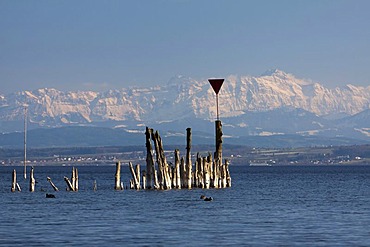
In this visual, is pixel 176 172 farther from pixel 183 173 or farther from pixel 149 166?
pixel 149 166

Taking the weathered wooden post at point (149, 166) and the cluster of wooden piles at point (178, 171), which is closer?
the cluster of wooden piles at point (178, 171)

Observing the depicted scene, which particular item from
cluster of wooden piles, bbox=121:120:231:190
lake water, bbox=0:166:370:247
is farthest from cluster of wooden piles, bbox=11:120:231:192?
lake water, bbox=0:166:370:247

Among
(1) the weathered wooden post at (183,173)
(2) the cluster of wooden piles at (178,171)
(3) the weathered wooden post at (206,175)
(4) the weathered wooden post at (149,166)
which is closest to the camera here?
(2) the cluster of wooden piles at (178,171)

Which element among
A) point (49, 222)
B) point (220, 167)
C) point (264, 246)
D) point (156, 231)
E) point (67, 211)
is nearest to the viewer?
point (264, 246)

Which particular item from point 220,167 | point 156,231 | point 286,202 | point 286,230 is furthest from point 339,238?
point 220,167

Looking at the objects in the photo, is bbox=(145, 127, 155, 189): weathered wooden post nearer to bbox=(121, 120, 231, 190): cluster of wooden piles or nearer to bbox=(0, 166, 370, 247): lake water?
bbox=(121, 120, 231, 190): cluster of wooden piles

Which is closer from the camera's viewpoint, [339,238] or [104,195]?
[339,238]

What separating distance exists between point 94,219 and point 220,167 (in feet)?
120

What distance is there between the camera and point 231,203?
241ft

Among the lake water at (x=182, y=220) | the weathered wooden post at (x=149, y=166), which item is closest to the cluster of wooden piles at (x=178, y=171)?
the weathered wooden post at (x=149, y=166)

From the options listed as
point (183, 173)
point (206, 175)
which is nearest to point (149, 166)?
point (183, 173)

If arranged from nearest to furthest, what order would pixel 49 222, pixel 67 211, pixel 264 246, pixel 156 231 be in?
pixel 264 246 → pixel 156 231 → pixel 49 222 → pixel 67 211

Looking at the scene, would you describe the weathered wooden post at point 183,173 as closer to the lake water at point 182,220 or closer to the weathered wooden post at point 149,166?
the weathered wooden post at point 149,166

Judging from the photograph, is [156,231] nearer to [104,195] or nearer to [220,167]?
[104,195]
